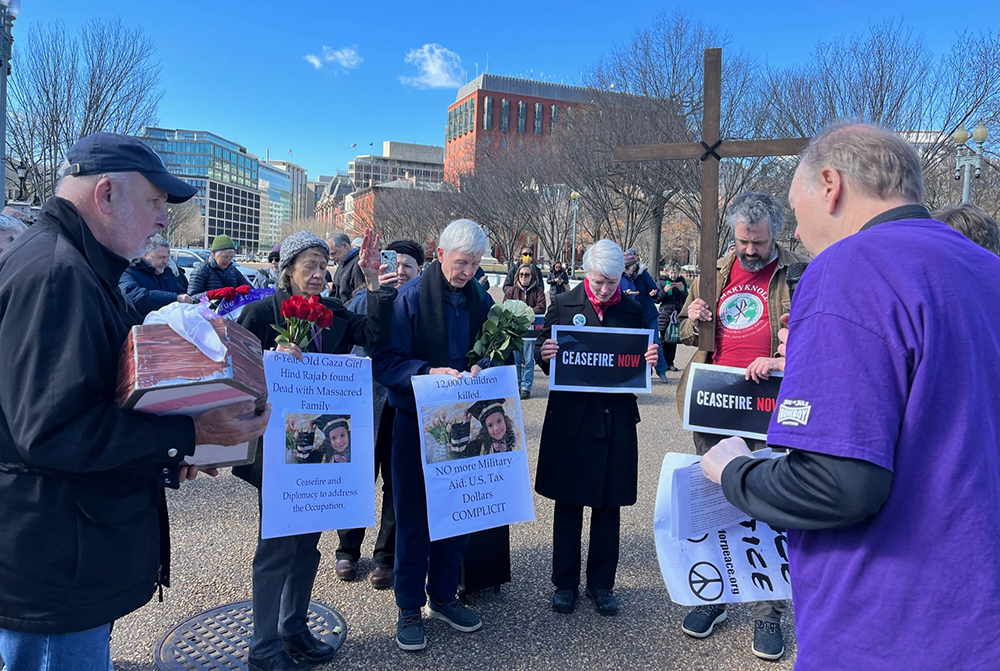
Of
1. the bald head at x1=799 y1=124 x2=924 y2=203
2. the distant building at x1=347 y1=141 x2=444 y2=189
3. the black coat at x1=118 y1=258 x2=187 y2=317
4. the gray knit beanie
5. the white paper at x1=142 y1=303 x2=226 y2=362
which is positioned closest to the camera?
the bald head at x1=799 y1=124 x2=924 y2=203

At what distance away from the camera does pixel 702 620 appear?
367cm

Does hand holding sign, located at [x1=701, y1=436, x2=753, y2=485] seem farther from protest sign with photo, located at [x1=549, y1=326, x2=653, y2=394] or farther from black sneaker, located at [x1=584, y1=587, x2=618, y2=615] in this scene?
black sneaker, located at [x1=584, y1=587, x2=618, y2=615]

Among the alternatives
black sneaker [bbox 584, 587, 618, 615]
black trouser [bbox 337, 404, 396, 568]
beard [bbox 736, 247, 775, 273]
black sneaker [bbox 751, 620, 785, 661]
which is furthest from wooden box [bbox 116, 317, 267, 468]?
black sneaker [bbox 751, 620, 785, 661]

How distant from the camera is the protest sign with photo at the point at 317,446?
9.95 feet

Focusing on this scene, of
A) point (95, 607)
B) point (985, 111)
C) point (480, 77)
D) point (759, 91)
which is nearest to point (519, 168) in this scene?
point (759, 91)

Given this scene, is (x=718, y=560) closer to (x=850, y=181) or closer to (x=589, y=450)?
(x=589, y=450)

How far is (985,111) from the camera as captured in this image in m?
17.1

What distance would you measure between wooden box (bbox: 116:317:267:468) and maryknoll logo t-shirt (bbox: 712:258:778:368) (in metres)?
2.81

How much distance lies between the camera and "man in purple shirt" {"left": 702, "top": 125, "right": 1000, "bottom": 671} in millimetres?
1369

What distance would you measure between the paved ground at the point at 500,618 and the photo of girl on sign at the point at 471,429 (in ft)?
3.36

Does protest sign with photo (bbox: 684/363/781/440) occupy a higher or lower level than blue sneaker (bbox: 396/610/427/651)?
higher

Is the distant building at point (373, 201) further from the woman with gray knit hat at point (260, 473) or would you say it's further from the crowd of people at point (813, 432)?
the crowd of people at point (813, 432)

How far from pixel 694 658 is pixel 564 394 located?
63.6 inches

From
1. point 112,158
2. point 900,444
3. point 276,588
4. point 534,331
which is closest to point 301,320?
point 276,588
